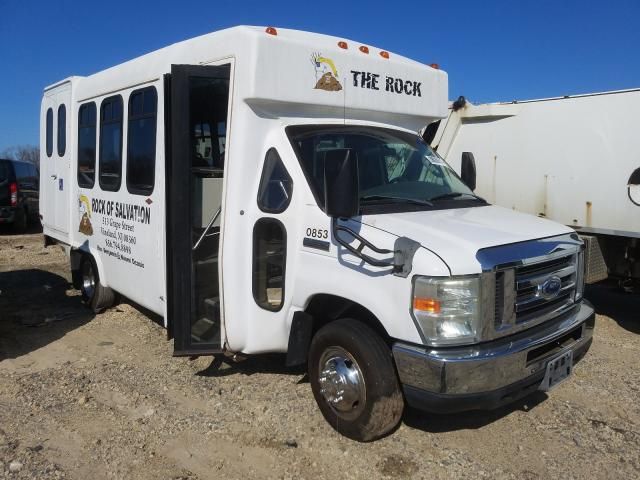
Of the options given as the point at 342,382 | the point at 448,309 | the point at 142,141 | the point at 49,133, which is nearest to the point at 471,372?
the point at 448,309

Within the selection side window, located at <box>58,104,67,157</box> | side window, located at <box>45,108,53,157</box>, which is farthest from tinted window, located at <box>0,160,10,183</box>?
side window, located at <box>58,104,67,157</box>

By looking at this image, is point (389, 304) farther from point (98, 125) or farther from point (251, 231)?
point (98, 125)

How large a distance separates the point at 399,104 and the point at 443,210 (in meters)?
1.31

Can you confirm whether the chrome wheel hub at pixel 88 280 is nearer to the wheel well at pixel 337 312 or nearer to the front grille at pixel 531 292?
the wheel well at pixel 337 312

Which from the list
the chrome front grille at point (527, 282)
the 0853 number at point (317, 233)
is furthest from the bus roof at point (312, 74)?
the chrome front grille at point (527, 282)

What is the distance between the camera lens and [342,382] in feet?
12.5

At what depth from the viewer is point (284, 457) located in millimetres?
3717

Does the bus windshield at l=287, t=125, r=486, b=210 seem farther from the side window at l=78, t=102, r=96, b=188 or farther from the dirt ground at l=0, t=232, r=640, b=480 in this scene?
the side window at l=78, t=102, r=96, b=188

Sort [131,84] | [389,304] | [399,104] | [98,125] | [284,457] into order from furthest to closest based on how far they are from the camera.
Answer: [98,125], [131,84], [399,104], [284,457], [389,304]

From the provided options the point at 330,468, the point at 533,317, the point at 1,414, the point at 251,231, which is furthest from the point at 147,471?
the point at 533,317

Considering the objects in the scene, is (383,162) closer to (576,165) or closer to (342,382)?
(342,382)

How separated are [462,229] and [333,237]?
82 centimetres

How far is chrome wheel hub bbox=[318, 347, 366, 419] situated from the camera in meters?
3.75

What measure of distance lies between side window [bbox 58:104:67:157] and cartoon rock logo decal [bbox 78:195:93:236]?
85 cm
